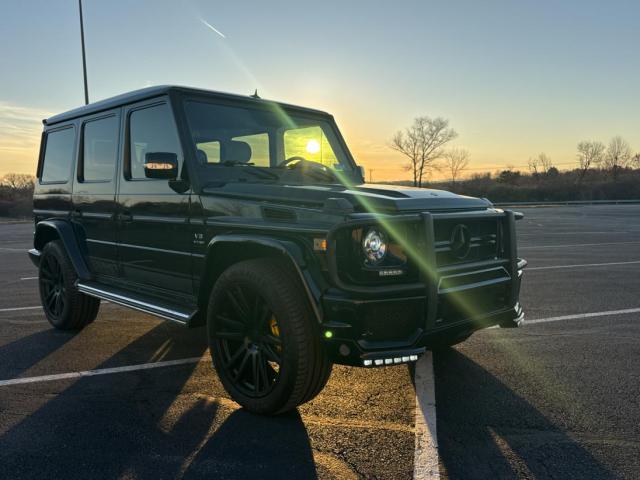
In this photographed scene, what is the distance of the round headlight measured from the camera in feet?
9.49

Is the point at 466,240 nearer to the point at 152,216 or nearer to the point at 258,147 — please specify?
the point at 258,147

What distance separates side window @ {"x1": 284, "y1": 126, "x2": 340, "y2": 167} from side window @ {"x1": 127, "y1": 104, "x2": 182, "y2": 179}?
3.32ft

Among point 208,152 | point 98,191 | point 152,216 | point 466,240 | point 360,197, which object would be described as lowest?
point 466,240

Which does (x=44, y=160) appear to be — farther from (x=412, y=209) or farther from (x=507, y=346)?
(x=507, y=346)

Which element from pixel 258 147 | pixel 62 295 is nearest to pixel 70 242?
pixel 62 295

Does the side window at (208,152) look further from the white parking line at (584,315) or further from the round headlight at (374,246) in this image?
the white parking line at (584,315)

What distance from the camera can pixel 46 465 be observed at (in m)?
2.68

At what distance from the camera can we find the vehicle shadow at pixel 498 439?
2590 mm

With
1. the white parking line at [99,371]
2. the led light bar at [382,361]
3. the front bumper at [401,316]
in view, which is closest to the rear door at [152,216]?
the white parking line at [99,371]

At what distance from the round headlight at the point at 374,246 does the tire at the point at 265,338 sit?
0.45 meters

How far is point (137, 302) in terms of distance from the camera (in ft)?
13.6

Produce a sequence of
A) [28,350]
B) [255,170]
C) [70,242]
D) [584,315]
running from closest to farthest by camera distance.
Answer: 1. [255,170]
2. [28,350]
3. [70,242]
4. [584,315]

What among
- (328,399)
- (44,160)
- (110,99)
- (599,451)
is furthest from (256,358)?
(44,160)

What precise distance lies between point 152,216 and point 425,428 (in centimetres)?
261
